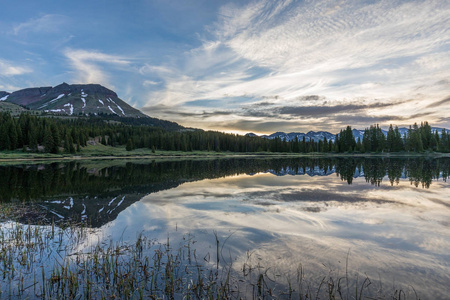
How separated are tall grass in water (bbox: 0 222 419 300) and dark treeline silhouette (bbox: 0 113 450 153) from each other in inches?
4200

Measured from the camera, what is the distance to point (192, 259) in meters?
8.67

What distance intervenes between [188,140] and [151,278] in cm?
15940

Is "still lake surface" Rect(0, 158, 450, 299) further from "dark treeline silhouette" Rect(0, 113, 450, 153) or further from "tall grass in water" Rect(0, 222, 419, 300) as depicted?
"dark treeline silhouette" Rect(0, 113, 450, 153)

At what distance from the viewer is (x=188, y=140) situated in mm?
165125

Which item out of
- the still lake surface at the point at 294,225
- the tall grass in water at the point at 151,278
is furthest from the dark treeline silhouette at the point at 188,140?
the tall grass in water at the point at 151,278

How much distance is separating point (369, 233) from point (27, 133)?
126135 mm

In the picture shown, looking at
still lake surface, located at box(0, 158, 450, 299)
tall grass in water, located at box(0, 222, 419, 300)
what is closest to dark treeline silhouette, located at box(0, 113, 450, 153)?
still lake surface, located at box(0, 158, 450, 299)

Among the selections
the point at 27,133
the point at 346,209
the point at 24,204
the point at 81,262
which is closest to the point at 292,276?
the point at 81,262

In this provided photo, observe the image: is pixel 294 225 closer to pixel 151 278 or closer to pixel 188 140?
pixel 151 278

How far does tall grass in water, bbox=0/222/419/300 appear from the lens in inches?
257

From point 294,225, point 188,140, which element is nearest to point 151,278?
point 294,225

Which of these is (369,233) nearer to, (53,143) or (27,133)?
(53,143)

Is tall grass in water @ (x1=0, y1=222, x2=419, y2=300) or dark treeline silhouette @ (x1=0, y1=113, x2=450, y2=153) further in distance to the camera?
dark treeline silhouette @ (x1=0, y1=113, x2=450, y2=153)

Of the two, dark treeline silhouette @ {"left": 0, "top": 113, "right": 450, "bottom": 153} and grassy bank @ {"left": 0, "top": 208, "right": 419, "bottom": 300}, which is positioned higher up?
dark treeline silhouette @ {"left": 0, "top": 113, "right": 450, "bottom": 153}
